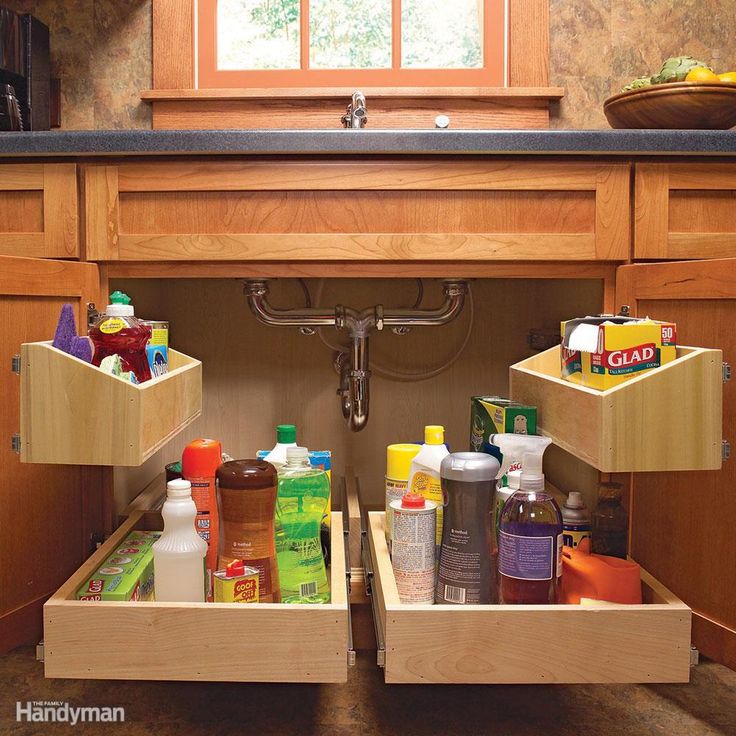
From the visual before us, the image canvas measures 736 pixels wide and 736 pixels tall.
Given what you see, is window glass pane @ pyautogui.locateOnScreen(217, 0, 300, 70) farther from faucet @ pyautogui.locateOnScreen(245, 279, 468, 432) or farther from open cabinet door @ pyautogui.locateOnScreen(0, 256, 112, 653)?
open cabinet door @ pyautogui.locateOnScreen(0, 256, 112, 653)

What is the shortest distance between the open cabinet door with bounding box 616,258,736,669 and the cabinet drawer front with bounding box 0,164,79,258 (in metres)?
1.00

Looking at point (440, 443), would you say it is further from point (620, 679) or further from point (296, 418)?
point (296, 418)

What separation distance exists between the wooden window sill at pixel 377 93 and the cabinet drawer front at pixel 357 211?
0.58m

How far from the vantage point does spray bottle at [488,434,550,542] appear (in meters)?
1.15

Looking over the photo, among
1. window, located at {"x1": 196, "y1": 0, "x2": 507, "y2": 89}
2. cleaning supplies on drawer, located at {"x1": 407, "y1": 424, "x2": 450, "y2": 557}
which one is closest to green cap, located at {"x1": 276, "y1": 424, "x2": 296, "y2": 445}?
cleaning supplies on drawer, located at {"x1": 407, "y1": 424, "x2": 450, "y2": 557}

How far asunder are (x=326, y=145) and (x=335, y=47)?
2.33ft

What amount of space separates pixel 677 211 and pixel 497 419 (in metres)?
0.51

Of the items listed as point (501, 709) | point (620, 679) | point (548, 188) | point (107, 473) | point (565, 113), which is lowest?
point (501, 709)

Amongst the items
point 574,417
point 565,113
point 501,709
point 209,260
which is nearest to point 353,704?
point 501,709

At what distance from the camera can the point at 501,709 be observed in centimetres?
119

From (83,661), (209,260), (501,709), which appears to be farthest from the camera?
(209,260)

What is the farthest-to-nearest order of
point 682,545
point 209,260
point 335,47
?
point 335,47, point 209,260, point 682,545

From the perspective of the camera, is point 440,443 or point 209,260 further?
point 209,260

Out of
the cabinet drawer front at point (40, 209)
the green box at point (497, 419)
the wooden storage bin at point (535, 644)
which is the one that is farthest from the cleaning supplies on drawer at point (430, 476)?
the cabinet drawer front at point (40, 209)
